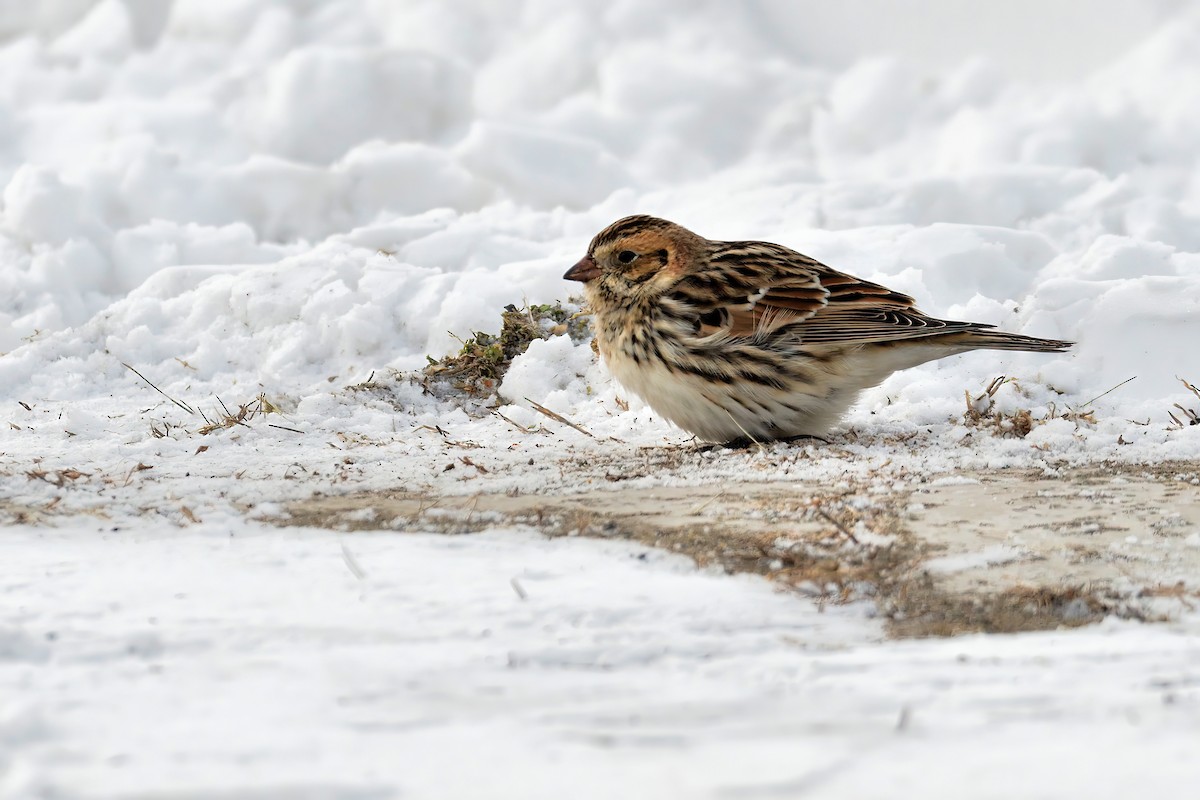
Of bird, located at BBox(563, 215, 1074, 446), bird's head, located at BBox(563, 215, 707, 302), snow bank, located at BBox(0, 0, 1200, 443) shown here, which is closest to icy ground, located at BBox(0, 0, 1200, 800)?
snow bank, located at BBox(0, 0, 1200, 443)

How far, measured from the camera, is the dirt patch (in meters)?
3.29

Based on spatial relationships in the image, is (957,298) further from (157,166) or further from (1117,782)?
(157,166)

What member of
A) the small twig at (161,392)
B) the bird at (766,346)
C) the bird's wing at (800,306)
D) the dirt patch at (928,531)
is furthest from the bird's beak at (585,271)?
the small twig at (161,392)

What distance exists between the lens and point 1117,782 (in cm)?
219

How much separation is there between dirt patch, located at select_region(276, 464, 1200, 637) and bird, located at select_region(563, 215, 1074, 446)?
0.76 metres

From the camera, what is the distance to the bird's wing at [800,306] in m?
5.34

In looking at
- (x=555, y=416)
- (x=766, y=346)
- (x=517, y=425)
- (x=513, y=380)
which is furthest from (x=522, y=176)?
Result: (x=766, y=346)

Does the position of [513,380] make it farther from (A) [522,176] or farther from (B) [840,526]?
(A) [522,176]

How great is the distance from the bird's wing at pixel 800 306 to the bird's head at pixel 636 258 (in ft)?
0.44

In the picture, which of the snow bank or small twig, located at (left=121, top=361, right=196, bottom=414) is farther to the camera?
the snow bank

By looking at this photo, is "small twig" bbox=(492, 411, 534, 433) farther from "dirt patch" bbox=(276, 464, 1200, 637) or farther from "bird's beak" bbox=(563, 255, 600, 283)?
"dirt patch" bbox=(276, 464, 1200, 637)

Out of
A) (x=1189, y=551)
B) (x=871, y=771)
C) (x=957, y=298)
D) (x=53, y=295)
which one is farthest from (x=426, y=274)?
(x=871, y=771)

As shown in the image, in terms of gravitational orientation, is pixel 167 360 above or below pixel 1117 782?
above

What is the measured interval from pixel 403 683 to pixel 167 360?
482 cm
